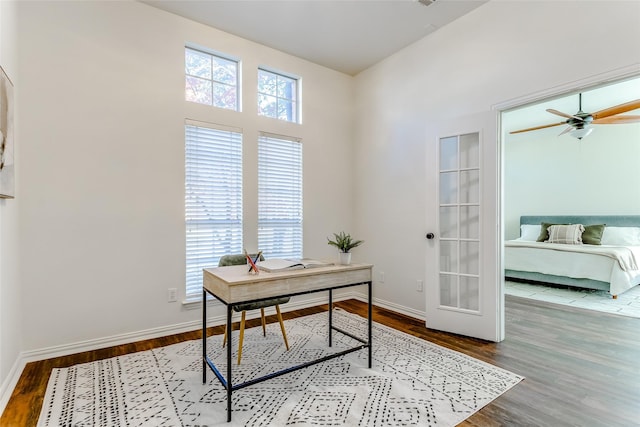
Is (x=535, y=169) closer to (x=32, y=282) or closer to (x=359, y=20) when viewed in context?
(x=359, y=20)

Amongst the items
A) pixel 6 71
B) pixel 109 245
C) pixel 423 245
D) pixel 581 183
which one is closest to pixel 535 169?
pixel 581 183

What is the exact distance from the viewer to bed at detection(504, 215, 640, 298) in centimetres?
434

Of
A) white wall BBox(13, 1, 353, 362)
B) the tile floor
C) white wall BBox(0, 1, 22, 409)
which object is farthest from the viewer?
the tile floor

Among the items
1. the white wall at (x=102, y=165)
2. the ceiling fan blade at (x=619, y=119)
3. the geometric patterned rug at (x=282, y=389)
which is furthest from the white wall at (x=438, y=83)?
the ceiling fan blade at (x=619, y=119)

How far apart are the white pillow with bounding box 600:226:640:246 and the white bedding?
209mm

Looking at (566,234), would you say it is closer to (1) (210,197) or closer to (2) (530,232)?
(2) (530,232)

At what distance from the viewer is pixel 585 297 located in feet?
14.3

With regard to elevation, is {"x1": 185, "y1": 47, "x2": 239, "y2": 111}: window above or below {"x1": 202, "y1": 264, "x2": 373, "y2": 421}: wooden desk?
above

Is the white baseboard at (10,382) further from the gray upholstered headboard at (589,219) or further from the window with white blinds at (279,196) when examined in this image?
the gray upholstered headboard at (589,219)

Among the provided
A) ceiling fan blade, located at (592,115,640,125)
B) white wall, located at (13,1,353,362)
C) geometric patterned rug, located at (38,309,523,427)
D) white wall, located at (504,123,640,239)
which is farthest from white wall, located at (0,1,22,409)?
white wall, located at (504,123,640,239)

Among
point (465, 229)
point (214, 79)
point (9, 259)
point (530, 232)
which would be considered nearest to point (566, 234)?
point (530, 232)

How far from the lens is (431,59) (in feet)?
11.3

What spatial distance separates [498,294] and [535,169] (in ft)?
16.7

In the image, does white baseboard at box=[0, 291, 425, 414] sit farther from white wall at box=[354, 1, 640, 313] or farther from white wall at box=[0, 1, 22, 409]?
white wall at box=[354, 1, 640, 313]
